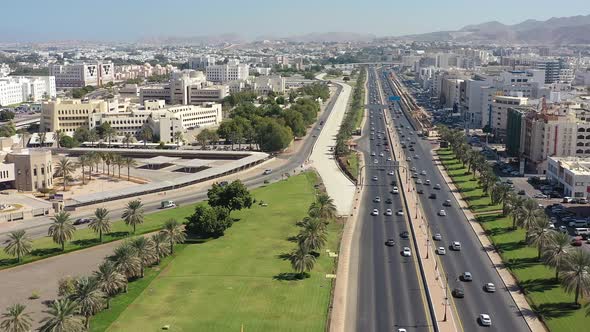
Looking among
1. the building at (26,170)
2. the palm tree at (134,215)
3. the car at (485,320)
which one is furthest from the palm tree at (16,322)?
the building at (26,170)

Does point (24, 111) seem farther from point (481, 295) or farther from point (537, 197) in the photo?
point (481, 295)

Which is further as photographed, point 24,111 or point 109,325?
point 24,111

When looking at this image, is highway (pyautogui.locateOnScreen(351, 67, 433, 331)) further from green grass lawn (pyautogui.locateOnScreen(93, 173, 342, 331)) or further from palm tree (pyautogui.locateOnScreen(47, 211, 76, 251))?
palm tree (pyautogui.locateOnScreen(47, 211, 76, 251))

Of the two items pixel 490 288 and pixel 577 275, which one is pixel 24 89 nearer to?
pixel 490 288

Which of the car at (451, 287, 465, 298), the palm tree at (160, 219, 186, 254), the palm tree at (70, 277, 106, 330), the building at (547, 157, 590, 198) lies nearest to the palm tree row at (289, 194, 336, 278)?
the palm tree at (160, 219, 186, 254)

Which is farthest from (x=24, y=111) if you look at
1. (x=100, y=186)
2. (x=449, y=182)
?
(x=449, y=182)

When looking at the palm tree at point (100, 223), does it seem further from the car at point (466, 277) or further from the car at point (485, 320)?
the car at point (485, 320)
